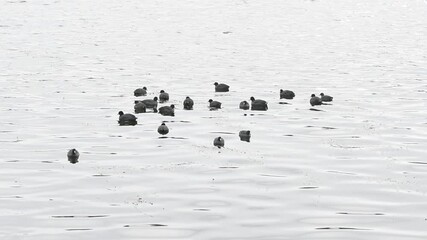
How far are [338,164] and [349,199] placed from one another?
4347 mm

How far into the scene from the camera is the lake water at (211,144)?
2325cm

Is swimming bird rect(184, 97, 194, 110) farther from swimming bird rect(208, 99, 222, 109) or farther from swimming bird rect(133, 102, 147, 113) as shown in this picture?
swimming bird rect(133, 102, 147, 113)

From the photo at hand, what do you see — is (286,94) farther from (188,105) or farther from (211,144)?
(211,144)

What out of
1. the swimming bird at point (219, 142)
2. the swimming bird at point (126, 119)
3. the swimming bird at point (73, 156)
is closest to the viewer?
the swimming bird at point (73, 156)

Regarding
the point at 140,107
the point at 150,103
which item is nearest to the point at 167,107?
the point at 140,107

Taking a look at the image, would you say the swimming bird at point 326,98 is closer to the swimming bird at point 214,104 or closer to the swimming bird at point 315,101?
the swimming bird at point 315,101

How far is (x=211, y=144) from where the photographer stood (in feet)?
107

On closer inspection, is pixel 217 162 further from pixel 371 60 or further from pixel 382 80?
pixel 371 60

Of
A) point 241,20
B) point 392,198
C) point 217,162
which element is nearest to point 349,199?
point 392,198

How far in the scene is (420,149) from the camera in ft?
105

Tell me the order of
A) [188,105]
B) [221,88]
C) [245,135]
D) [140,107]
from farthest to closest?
[221,88], [188,105], [140,107], [245,135]

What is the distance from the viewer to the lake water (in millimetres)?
23250

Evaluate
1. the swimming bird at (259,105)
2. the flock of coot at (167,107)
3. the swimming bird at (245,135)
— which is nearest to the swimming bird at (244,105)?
the flock of coot at (167,107)

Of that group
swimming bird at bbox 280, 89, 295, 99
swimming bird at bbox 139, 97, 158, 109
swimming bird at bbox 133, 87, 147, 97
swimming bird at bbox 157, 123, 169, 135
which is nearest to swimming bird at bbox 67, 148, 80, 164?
swimming bird at bbox 157, 123, 169, 135
